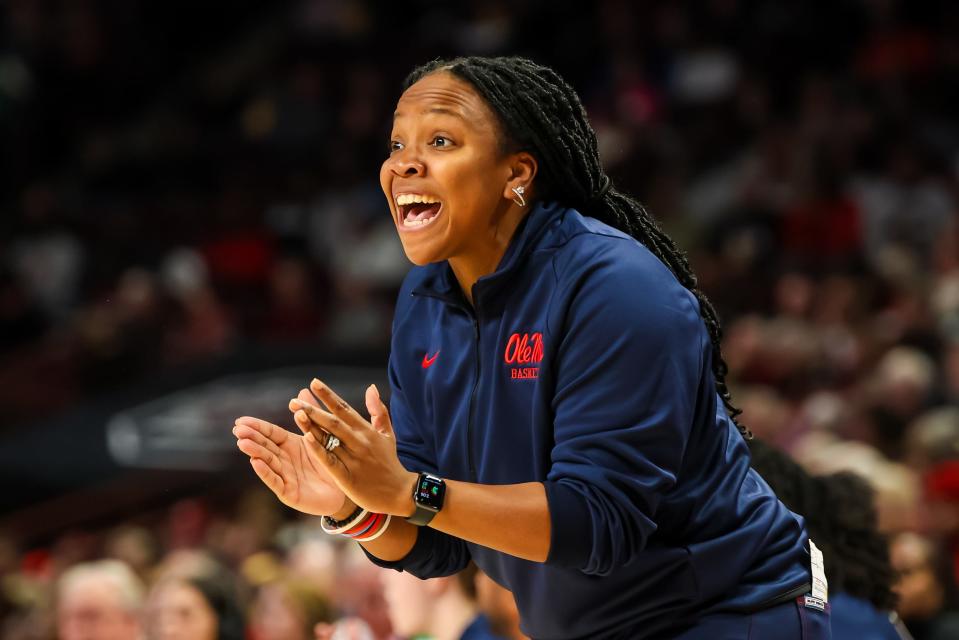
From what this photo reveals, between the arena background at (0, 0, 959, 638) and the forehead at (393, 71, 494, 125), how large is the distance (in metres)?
3.34

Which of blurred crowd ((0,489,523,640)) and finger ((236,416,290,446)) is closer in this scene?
finger ((236,416,290,446))

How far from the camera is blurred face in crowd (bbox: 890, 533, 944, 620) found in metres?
4.24

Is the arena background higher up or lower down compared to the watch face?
lower down

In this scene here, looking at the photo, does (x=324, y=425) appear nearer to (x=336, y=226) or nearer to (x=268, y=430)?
(x=268, y=430)

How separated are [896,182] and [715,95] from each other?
1.70 metres

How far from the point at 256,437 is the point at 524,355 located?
0.47 meters

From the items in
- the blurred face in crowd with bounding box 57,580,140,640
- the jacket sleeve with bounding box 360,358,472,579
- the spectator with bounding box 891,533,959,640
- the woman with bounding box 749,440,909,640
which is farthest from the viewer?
the blurred face in crowd with bounding box 57,580,140,640

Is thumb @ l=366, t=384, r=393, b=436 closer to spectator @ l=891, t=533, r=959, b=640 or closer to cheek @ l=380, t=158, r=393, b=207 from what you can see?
cheek @ l=380, t=158, r=393, b=207

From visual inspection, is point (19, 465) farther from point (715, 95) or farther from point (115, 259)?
point (715, 95)

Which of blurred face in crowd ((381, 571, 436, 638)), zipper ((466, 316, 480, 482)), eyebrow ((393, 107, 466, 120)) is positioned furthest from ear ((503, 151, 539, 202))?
blurred face in crowd ((381, 571, 436, 638))

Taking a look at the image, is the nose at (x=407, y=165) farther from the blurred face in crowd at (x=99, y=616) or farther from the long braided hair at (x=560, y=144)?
the blurred face in crowd at (x=99, y=616)

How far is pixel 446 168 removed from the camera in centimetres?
240

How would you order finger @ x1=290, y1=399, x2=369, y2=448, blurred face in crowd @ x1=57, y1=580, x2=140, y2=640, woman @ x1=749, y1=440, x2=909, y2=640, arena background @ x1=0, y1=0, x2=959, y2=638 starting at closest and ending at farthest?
finger @ x1=290, y1=399, x2=369, y2=448
woman @ x1=749, y1=440, x2=909, y2=640
blurred face in crowd @ x1=57, y1=580, x2=140, y2=640
arena background @ x1=0, y1=0, x2=959, y2=638

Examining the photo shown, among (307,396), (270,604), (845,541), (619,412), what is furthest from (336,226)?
(619,412)
